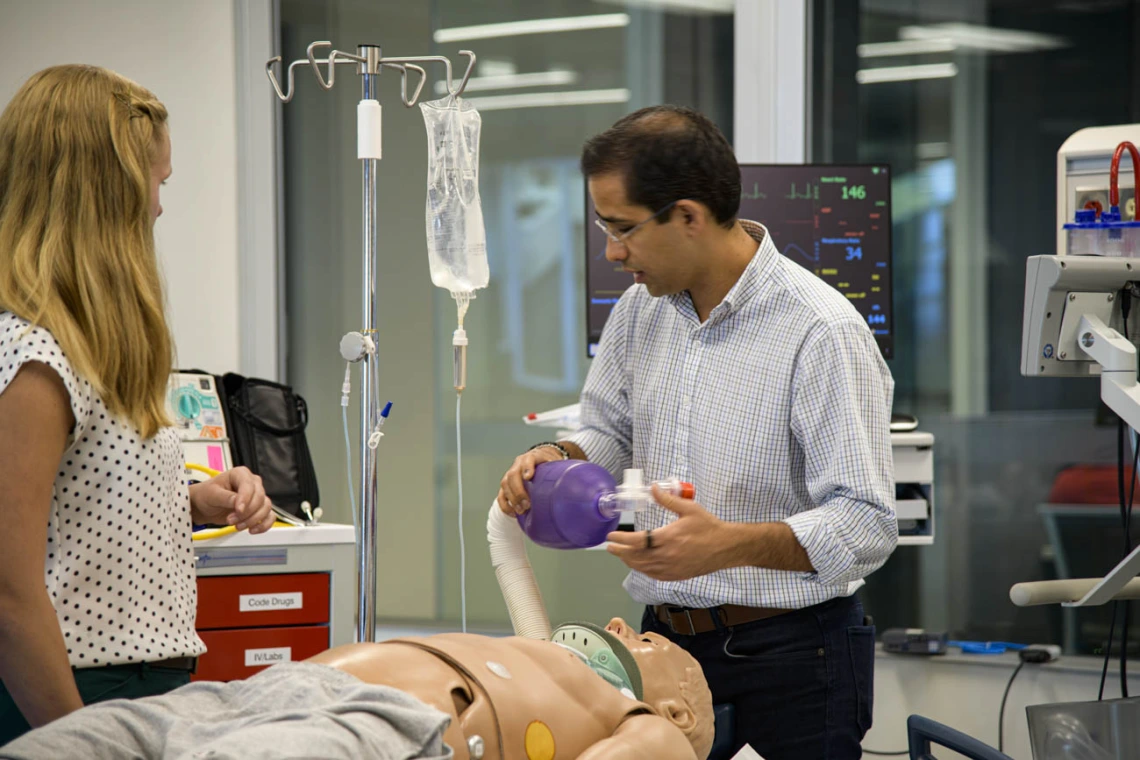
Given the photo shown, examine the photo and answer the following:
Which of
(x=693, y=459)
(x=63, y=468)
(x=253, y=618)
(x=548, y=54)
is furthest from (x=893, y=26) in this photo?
(x=63, y=468)

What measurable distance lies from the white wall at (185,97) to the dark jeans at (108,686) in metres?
2.55

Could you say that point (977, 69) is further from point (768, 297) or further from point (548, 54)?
point (768, 297)

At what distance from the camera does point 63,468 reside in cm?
134

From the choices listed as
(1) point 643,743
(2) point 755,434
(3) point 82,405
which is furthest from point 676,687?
(3) point 82,405

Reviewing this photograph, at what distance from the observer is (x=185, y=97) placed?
3.92m

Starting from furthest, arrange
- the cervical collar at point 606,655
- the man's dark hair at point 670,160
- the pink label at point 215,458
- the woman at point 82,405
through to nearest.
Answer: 1. the pink label at point 215,458
2. the man's dark hair at point 670,160
3. the cervical collar at point 606,655
4. the woman at point 82,405

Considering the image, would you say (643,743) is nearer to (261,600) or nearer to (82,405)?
(82,405)

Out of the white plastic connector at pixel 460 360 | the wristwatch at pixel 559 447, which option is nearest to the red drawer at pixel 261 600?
the white plastic connector at pixel 460 360

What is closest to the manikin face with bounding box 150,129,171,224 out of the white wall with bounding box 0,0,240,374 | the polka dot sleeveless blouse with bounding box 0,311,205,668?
the polka dot sleeveless blouse with bounding box 0,311,205,668

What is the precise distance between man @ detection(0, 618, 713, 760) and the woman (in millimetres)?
216

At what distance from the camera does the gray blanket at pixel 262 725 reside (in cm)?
105

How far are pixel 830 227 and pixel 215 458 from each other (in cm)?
172

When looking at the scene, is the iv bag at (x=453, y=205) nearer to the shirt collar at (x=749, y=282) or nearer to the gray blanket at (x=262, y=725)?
the shirt collar at (x=749, y=282)

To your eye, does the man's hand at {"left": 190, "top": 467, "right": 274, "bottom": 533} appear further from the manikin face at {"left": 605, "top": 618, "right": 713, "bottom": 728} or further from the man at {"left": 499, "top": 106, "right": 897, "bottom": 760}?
the manikin face at {"left": 605, "top": 618, "right": 713, "bottom": 728}
